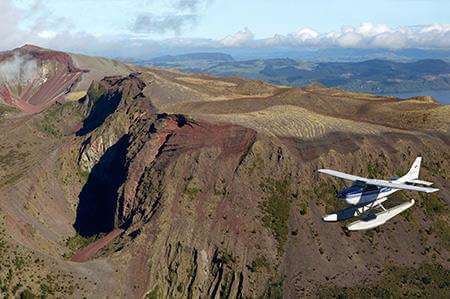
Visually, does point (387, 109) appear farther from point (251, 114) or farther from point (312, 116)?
point (251, 114)

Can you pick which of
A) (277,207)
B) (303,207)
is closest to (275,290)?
(277,207)

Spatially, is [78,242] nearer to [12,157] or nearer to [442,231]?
[12,157]

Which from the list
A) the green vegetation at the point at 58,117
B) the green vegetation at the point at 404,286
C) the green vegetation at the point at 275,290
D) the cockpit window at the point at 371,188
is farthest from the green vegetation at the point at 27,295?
the green vegetation at the point at 58,117

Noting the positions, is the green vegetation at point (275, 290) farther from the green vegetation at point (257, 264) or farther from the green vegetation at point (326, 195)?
the green vegetation at point (326, 195)

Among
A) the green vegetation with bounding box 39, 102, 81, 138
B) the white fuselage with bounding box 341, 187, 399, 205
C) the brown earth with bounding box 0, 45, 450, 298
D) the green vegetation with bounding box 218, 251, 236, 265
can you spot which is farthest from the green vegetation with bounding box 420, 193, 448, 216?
the green vegetation with bounding box 39, 102, 81, 138

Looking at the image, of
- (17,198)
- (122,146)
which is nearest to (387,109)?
(122,146)

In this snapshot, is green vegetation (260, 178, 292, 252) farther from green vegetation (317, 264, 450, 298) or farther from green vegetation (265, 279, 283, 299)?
green vegetation (317, 264, 450, 298)
